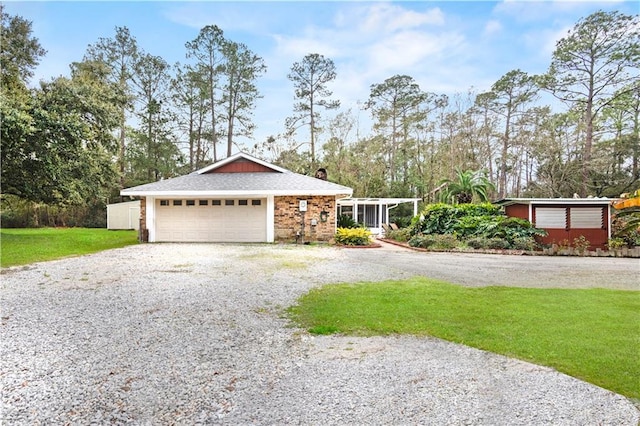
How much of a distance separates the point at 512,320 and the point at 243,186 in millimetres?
12120

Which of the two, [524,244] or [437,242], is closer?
[524,244]

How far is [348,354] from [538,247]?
460 inches

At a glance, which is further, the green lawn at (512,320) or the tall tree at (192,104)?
the tall tree at (192,104)

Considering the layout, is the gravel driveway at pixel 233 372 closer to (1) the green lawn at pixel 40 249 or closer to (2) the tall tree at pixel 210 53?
(1) the green lawn at pixel 40 249

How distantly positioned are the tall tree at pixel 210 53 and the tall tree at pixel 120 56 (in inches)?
163

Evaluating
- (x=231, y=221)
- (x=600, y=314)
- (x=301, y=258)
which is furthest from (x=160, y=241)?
(x=600, y=314)

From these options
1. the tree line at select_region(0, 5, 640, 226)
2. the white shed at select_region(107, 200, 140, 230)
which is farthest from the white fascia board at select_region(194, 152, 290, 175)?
the tree line at select_region(0, 5, 640, 226)

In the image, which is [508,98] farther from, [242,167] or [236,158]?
[236,158]

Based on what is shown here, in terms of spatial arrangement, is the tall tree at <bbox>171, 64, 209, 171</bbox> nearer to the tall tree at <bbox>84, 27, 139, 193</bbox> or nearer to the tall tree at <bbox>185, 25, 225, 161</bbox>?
the tall tree at <bbox>185, 25, 225, 161</bbox>

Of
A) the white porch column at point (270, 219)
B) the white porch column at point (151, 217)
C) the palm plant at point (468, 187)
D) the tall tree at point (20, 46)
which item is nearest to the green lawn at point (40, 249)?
the white porch column at point (151, 217)

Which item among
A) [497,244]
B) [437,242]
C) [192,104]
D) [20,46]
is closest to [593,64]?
[497,244]

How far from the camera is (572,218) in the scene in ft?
44.1

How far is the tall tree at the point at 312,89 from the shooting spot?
27.5 m

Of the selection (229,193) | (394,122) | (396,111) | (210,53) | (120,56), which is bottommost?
(229,193)
